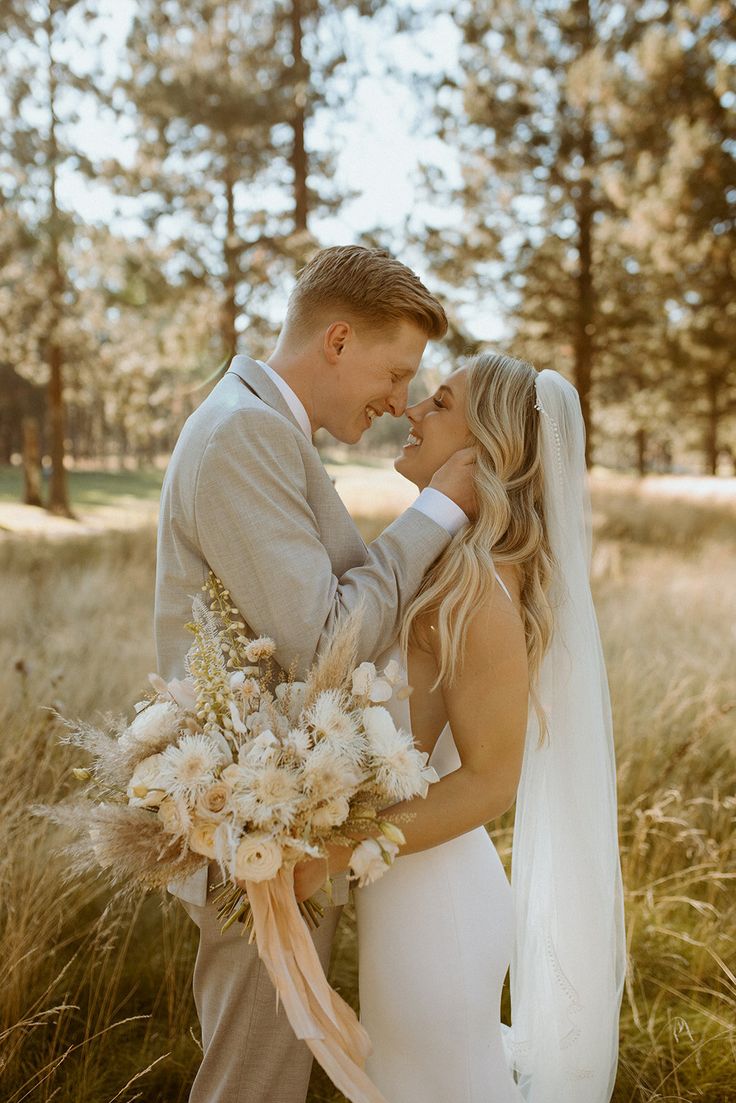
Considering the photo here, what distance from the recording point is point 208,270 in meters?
15.7

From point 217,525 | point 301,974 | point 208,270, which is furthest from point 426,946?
point 208,270

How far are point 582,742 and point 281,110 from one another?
1312cm

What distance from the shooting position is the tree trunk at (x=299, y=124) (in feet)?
44.9

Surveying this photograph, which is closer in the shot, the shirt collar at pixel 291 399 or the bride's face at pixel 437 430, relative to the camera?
the shirt collar at pixel 291 399

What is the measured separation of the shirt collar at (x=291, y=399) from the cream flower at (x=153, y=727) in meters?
1.10

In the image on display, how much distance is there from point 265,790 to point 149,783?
0.25 m

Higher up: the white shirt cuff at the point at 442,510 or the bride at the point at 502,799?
the white shirt cuff at the point at 442,510

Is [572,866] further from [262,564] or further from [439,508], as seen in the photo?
A: [262,564]

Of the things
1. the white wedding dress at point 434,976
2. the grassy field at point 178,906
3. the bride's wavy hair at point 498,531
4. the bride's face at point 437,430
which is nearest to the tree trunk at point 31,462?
the grassy field at point 178,906

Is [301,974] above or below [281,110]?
below

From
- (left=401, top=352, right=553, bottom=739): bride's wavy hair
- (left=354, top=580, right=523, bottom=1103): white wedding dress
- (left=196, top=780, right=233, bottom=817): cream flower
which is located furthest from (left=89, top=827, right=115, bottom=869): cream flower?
(left=401, top=352, right=553, bottom=739): bride's wavy hair

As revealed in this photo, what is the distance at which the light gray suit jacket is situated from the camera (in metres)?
2.21

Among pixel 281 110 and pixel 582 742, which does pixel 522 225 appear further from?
pixel 582 742

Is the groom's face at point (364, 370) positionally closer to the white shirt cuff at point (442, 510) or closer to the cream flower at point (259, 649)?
the white shirt cuff at point (442, 510)
